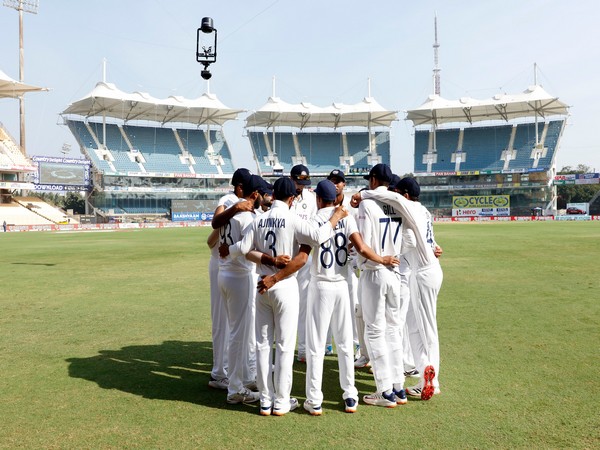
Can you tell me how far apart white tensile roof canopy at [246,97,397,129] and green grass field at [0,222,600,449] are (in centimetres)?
6512

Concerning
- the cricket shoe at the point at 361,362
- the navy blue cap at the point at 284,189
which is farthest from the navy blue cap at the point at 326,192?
the cricket shoe at the point at 361,362

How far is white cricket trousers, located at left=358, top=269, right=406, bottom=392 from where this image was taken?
4703 mm

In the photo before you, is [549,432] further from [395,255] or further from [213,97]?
[213,97]

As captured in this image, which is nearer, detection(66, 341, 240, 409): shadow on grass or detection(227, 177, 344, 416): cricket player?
detection(227, 177, 344, 416): cricket player

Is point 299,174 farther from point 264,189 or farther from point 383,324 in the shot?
point 383,324

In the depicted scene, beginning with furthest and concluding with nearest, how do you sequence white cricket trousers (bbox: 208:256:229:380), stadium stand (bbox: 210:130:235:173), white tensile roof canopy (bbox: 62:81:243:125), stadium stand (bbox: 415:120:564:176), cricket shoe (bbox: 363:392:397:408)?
stadium stand (bbox: 210:130:235:173) → stadium stand (bbox: 415:120:564:176) → white tensile roof canopy (bbox: 62:81:243:125) → white cricket trousers (bbox: 208:256:229:380) → cricket shoe (bbox: 363:392:397:408)

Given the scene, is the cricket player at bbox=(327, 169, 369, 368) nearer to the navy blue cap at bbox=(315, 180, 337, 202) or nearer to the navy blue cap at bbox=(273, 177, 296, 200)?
the navy blue cap at bbox=(315, 180, 337, 202)

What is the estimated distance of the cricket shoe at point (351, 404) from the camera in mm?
4480

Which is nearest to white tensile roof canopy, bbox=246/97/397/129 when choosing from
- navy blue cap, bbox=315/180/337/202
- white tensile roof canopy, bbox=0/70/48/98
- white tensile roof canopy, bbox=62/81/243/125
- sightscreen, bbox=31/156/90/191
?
white tensile roof canopy, bbox=62/81/243/125

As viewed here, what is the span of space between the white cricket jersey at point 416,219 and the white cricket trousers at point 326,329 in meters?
0.99

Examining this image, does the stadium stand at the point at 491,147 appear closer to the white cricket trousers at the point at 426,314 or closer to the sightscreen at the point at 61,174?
the sightscreen at the point at 61,174

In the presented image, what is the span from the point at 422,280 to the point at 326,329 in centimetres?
127

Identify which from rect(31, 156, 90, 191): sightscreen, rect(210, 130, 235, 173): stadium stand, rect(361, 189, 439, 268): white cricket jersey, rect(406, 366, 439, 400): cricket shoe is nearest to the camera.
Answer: rect(406, 366, 439, 400): cricket shoe

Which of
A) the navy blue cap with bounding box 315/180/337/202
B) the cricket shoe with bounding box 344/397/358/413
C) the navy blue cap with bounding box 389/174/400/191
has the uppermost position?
the navy blue cap with bounding box 389/174/400/191
